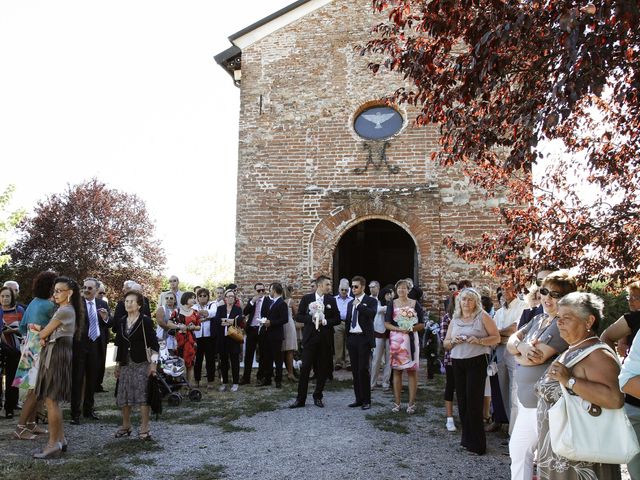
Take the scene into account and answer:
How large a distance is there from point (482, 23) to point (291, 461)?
→ 4.42 m

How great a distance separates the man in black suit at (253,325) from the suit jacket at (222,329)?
0.23m

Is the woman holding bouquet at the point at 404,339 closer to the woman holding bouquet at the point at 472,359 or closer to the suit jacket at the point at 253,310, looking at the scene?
the woman holding bouquet at the point at 472,359

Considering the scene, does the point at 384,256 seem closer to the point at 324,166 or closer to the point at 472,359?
the point at 324,166

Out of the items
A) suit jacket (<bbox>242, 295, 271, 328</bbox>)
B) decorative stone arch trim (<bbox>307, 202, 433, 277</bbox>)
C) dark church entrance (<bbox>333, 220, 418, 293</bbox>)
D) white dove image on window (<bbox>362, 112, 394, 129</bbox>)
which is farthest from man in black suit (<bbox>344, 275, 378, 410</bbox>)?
dark church entrance (<bbox>333, 220, 418, 293</bbox>)

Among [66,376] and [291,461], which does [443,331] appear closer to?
[291,461]

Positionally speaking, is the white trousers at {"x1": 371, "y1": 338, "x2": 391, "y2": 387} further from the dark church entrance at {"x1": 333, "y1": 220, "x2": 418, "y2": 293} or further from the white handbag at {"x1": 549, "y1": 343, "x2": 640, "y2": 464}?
the dark church entrance at {"x1": 333, "y1": 220, "x2": 418, "y2": 293}

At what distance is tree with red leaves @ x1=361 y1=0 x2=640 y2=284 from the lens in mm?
3434

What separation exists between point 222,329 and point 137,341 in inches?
157

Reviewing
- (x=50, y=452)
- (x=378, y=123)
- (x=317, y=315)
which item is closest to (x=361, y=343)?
(x=317, y=315)

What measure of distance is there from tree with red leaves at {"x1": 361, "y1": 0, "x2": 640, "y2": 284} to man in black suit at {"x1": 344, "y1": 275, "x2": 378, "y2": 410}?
176cm

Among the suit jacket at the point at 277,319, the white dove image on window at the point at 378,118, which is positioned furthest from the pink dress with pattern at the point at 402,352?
the white dove image on window at the point at 378,118

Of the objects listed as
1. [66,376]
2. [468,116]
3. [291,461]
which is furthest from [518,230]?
[66,376]

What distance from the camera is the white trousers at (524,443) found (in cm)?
411

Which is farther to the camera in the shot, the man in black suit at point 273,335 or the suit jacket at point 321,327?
the man in black suit at point 273,335
